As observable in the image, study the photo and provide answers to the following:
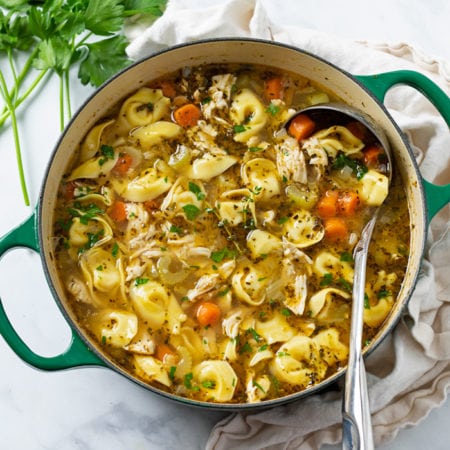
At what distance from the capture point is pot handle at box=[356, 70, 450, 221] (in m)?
3.89

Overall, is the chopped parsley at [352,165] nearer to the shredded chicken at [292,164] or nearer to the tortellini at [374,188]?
the tortellini at [374,188]

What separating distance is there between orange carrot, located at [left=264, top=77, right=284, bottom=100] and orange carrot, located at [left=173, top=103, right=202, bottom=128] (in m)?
0.43

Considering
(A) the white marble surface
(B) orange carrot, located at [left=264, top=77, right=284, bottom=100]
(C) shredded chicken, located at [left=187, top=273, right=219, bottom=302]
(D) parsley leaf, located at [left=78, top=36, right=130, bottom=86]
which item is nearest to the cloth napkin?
(D) parsley leaf, located at [left=78, top=36, right=130, bottom=86]

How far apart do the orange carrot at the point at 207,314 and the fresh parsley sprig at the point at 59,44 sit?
4.25 feet

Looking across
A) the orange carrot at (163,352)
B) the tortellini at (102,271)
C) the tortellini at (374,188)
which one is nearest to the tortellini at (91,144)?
the tortellini at (102,271)

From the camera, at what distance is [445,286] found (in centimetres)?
425

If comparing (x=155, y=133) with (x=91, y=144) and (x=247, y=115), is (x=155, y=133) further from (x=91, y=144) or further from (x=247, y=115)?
(x=247, y=115)

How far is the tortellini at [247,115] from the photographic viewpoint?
4.21 metres

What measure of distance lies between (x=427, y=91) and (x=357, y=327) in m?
1.31

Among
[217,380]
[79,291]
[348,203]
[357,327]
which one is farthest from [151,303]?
[348,203]

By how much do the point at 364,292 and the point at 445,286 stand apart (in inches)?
22.1

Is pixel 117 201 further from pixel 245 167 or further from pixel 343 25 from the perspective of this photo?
pixel 343 25

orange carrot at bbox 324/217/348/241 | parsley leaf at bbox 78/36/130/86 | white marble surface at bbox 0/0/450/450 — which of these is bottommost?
white marble surface at bbox 0/0/450/450

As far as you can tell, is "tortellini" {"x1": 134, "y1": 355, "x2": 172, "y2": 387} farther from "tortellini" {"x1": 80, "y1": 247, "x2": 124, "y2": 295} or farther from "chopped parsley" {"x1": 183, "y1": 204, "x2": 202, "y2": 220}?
"chopped parsley" {"x1": 183, "y1": 204, "x2": 202, "y2": 220}
